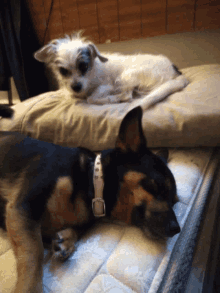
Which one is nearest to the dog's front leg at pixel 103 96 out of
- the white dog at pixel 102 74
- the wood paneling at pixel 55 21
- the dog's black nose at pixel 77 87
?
the white dog at pixel 102 74

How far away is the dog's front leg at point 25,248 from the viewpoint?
0.61 m

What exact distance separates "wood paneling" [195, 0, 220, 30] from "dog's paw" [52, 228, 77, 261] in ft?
7.95

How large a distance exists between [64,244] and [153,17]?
249 centimetres

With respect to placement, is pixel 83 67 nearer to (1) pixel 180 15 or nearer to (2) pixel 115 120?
(2) pixel 115 120

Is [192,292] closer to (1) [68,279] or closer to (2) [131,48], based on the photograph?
(1) [68,279]

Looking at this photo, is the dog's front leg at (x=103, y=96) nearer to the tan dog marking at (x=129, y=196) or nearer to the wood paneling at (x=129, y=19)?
the tan dog marking at (x=129, y=196)

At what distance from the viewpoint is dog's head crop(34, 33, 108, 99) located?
5.19 ft

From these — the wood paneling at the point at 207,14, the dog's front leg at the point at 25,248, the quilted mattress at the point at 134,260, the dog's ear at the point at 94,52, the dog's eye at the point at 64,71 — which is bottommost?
the quilted mattress at the point at 134,260

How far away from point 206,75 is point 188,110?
0.67m

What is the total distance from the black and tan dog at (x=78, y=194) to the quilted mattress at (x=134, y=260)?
0.04m

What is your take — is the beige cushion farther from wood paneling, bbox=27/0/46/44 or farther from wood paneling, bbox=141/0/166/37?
wood paneling, bbox=27/0/46/44

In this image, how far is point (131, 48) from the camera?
2701 mm

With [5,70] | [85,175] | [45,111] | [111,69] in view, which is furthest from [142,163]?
[5,70]

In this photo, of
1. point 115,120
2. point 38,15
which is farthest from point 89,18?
point 115,120
